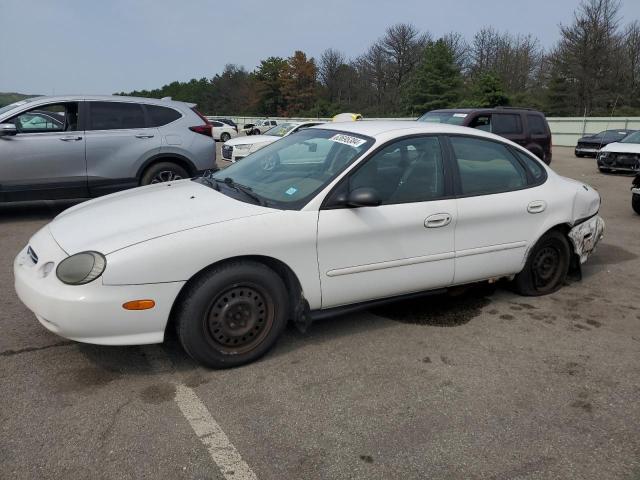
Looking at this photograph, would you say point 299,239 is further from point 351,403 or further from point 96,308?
point 96,308

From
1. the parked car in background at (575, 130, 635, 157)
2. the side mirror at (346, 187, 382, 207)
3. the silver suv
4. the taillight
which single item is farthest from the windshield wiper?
the parked car in background at (575, 130, 635, 157)

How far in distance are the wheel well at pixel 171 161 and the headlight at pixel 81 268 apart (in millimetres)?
5054

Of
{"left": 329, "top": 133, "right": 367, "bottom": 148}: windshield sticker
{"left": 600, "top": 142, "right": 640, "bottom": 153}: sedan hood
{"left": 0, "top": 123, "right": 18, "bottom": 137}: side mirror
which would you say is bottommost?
{"left": 600, "top": 142, "right": 640, "bottom": 153}: sedan hood

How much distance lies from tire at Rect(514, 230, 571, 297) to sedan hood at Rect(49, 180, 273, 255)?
248 centimetres

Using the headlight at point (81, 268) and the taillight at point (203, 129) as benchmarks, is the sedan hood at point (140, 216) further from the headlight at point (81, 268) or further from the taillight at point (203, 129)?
the taillight at point (203, 129)

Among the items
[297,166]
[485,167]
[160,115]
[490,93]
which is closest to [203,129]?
[160,115]

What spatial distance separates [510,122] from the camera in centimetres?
1179

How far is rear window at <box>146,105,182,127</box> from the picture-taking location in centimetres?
803

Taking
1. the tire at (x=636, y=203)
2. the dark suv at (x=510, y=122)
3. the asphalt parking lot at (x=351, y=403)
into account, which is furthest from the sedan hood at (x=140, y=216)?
the dark suv at (x=510, y=122)

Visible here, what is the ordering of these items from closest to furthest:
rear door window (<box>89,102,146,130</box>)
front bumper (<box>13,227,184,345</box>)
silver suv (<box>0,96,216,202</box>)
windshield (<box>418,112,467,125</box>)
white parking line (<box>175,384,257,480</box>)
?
white parking line (<box>175,384,257,480</box>), front bumper (<box>13,227,184,345</box>), silver suv (<box>0,96,216,202</box>), rear door window (<box>89,102,146,130</box>), windshield (<box>418,112,467,125</box>)

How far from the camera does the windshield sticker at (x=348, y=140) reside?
3.90 m

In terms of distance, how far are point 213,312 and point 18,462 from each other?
121 cm

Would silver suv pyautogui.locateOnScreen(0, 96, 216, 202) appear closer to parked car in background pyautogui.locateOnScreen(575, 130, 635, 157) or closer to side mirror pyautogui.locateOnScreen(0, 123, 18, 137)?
side mirror pyautogui.locateOnScreen(0, 123, 18, 137)

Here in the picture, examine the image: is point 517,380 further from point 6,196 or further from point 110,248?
point 6,196
